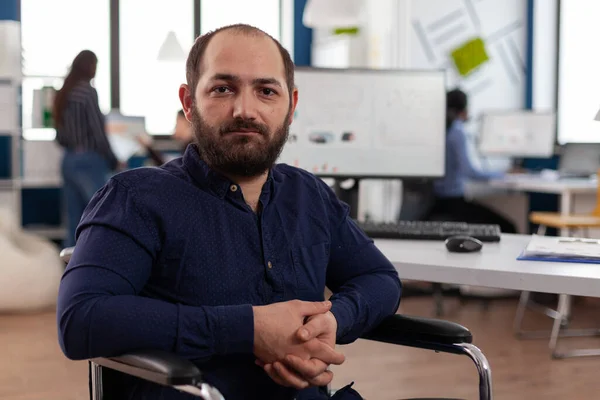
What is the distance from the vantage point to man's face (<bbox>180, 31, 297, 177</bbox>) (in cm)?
140

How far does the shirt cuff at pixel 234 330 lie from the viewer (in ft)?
4.08

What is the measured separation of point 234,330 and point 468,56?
16.6ft

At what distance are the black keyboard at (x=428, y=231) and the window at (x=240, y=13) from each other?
4.82 meters

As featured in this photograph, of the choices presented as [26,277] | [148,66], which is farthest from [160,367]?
Result: [148,66]

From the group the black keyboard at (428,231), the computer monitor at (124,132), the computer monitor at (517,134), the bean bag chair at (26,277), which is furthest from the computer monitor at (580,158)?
the black keyboard at (428,231)

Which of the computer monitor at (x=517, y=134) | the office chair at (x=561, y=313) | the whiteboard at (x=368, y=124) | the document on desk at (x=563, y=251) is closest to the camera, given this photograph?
the document on desk at (x=563, y=251)

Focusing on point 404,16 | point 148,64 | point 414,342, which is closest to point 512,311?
point 404,16

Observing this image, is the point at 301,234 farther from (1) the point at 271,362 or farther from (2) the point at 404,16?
(2) the point at 404,16

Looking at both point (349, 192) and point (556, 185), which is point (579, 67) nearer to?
point (556, 185)

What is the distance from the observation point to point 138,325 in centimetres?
120

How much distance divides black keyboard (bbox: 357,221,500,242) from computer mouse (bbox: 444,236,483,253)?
18 centimetres

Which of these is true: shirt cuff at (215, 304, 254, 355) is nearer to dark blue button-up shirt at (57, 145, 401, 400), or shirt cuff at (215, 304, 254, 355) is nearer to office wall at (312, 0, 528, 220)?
dark blue button-up shirt at (57, 145, 401, 400)

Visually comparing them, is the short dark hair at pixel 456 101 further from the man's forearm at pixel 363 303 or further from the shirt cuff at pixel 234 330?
the shirt cuff at pixel 234 330

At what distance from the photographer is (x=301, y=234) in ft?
4.90
